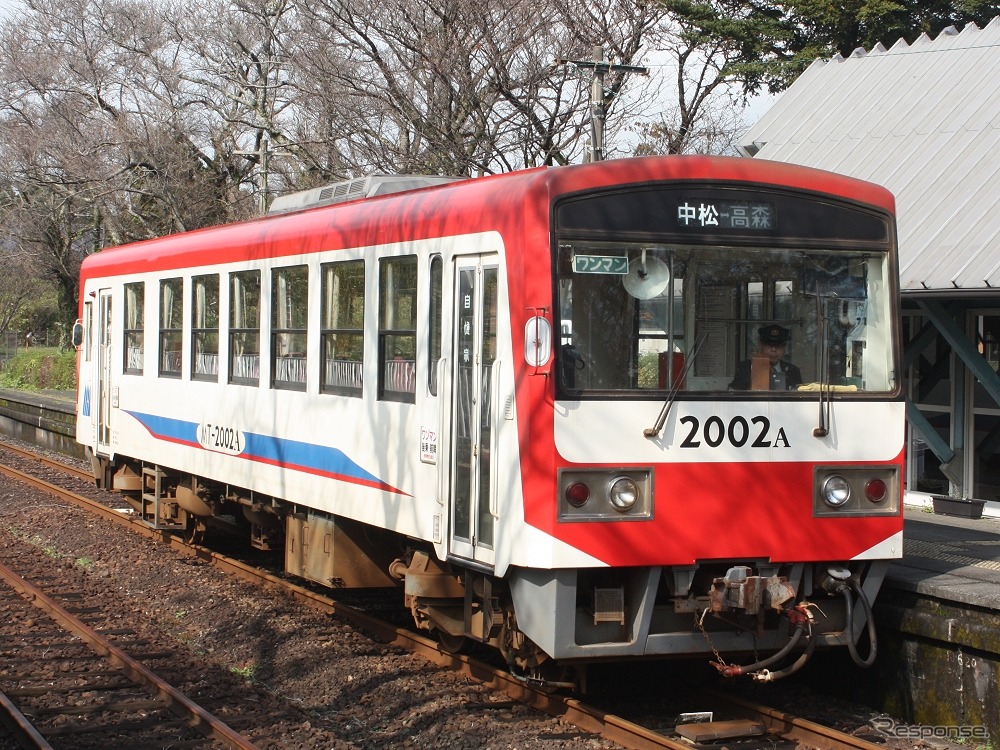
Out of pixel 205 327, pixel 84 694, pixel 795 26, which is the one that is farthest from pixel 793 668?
pixel 795 26

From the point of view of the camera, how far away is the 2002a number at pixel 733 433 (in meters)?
6.68

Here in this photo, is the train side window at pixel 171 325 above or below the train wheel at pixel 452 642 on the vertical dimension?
above

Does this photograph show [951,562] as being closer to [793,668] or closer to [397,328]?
[793,668]

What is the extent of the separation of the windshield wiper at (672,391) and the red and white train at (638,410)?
13mm

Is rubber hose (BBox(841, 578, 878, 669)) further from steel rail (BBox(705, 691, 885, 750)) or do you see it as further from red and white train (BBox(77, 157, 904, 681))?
steel rail (BBox(705, 691, 885, 750))

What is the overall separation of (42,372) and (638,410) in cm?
3774

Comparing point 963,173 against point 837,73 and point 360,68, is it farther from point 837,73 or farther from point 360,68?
point 360,68

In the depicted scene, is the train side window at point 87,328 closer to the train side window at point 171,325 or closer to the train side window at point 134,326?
the train side window at point 134,326

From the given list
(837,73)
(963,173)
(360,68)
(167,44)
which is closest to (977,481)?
(963,173)

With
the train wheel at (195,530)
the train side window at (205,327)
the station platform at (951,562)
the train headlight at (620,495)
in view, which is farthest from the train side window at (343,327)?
the train wheel at (195,530)

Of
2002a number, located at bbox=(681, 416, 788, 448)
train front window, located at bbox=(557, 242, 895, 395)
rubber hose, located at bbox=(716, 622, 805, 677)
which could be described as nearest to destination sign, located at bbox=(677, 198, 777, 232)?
train front window, located at bbox=(557, 242, 895, 395)

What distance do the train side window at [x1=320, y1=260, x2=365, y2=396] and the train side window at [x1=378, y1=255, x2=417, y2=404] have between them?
306 millimetres

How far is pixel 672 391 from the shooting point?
6660mm

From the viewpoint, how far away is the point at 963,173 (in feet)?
44.2
